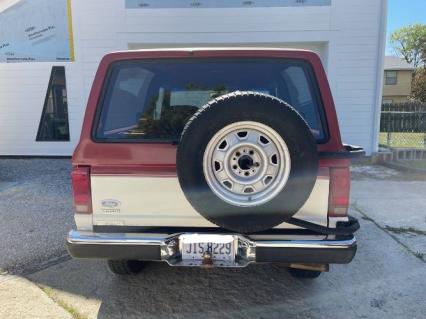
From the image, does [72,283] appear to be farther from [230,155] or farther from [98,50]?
[98,50]

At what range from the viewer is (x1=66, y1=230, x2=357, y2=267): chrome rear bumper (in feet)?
7.73

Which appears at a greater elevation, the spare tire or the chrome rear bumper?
the spare tire

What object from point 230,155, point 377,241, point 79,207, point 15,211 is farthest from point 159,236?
point 15,211

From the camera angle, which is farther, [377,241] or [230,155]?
[377,241]

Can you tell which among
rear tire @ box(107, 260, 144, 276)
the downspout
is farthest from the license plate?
the downspout

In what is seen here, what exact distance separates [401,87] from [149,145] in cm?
3428

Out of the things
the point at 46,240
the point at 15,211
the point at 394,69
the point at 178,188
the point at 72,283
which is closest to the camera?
the point at 178,188

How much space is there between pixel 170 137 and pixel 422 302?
7.84 feet

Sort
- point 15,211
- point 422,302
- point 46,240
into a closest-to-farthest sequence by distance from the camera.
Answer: point 422,302, point 46,240, point 15,211

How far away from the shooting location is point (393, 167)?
859cm

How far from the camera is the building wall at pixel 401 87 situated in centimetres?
3152

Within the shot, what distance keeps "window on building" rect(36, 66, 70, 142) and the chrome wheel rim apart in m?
7.88

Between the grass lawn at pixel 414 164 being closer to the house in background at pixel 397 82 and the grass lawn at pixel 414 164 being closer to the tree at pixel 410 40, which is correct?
the house in background at pixel 397 82

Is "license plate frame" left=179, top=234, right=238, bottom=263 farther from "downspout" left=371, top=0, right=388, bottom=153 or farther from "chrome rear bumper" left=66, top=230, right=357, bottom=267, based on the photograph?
"downspout" left=371, top=0, right=388, bottom=153
